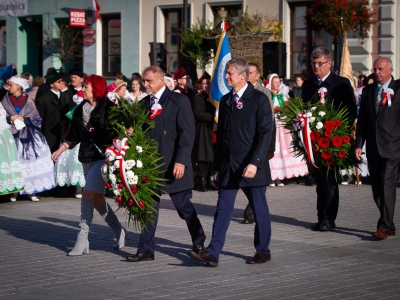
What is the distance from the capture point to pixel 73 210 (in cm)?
1294

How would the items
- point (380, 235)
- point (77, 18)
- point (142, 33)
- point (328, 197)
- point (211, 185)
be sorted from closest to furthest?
point (380, 235) < point (328, 197) < point (211, 185) < point (142, 33) < point (77, 18)

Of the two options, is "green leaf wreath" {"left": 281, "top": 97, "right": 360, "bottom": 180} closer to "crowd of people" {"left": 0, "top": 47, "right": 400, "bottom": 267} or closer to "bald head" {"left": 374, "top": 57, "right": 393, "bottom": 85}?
"crowd of people" {"left": 0, "top": 47, "right": 400, "bottom": 267}

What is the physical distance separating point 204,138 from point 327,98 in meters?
5.49

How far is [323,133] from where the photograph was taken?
10.2 m

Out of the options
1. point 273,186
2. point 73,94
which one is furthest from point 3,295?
point 273,186

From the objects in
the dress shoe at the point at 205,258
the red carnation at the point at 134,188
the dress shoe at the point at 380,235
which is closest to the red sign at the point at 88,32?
the dress shoe at the point at 380,235

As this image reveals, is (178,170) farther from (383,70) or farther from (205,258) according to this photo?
(383,70)

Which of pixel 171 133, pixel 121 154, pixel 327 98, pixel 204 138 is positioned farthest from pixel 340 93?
pixel 204 138

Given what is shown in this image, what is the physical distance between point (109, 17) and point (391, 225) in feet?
72.5

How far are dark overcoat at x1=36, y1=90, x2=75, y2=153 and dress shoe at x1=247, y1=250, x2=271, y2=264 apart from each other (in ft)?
24.2

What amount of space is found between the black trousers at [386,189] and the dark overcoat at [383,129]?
11cm

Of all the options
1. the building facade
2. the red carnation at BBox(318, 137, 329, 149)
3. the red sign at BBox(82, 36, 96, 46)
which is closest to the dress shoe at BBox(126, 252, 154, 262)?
the red carnation at BBox(318, 137, 329, 149)

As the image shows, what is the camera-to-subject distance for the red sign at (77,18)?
30.3 m

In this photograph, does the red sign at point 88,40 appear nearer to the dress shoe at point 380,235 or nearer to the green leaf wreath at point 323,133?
the green leaf wreath at point 323,133
